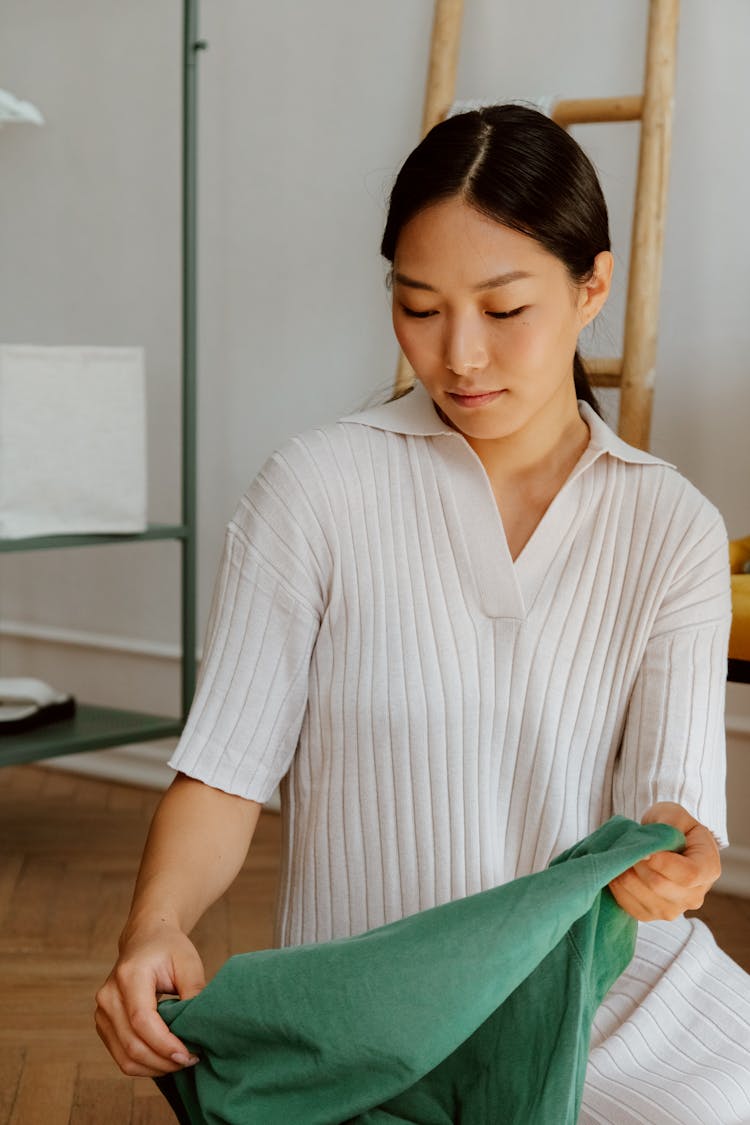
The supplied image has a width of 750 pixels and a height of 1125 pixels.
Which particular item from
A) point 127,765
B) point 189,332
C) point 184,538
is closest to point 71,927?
point 184,538

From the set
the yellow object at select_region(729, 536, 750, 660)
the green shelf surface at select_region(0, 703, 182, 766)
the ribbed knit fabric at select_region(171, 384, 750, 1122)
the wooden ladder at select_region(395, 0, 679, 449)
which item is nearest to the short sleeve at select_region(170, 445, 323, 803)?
the ribbed knit fabric at select_region(171, 384, 750, 1122)

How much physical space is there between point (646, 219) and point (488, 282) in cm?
114

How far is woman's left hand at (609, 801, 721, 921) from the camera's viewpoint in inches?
33.9

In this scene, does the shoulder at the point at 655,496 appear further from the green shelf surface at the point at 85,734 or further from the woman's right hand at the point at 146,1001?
the green shelf surface at the point at 85,734

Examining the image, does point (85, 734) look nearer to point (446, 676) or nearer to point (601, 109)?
point (601, 109)

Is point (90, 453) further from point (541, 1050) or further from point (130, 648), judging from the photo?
point (541, 1050)

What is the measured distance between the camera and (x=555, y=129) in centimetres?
113

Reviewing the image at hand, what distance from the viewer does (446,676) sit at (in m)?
1.14

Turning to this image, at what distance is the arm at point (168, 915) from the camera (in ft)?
2.82

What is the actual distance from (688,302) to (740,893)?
103 centimetres

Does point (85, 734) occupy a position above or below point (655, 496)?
below

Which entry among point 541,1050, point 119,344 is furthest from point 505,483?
point 119,344

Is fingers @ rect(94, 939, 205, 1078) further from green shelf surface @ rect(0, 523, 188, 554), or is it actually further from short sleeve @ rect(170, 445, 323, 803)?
green shelf surface @ rect(0, 523, 188, 554)

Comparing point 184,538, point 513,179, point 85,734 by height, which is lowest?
point 85,734
